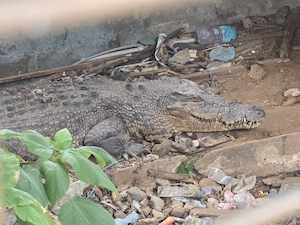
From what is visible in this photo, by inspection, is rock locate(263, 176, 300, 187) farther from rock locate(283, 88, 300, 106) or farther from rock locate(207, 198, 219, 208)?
rock locate(283, 88, 300, 106)

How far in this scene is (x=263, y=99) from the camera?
431 centimetres

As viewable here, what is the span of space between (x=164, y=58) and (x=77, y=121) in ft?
3.20

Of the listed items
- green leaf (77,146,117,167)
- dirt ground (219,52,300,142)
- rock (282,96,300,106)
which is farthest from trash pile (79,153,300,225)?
green leaf (77,146,117,167)

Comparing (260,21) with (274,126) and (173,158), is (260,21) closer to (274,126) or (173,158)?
(274,126)

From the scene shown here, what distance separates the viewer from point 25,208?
1134mm

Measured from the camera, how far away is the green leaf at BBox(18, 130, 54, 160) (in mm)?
1425

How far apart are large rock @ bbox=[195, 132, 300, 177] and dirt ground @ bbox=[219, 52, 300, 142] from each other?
1.07 feet

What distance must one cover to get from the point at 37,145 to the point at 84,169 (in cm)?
13

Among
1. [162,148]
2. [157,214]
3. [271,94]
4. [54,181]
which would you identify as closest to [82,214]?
[54,181]

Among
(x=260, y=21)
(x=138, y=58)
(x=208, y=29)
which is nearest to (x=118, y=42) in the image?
(x=138, y=58)

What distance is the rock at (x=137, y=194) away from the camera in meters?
3.21

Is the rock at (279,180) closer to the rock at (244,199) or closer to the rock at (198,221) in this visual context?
the rock at (244,199)

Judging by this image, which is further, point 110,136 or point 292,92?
point 292,92

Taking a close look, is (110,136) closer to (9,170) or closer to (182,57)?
(182,57)
